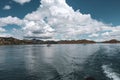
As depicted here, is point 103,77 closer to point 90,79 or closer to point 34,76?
point 90,79

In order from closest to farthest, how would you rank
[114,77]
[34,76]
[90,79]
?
[90,79]
[114,77]
[34,76]

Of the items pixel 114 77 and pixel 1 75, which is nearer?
pixel 114 77

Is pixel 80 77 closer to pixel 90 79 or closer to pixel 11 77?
pixel 90 79

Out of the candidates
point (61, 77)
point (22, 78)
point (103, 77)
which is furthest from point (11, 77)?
point (103, 77)

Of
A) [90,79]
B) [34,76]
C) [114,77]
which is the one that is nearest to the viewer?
[90,79]

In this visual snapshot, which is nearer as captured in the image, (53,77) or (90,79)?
(90,79)

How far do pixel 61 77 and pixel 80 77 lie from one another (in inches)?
209

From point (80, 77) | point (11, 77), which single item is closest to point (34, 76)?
point (11, 77)

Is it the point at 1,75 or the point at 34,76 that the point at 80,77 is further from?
the point at 1,75

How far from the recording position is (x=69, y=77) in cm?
4916

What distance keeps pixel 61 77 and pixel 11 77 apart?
14.2 meters

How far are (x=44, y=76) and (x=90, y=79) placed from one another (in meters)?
14.0

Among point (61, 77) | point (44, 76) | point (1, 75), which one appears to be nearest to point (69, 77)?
point (61, 77)

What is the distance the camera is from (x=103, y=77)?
1897 inches
